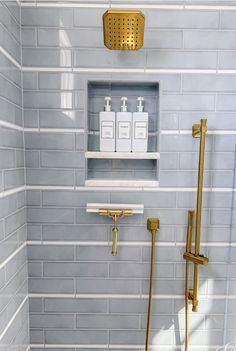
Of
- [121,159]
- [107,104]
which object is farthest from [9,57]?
[121,159]

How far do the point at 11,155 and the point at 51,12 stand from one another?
2.33 ft

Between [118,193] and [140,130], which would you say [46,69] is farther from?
[118,193]

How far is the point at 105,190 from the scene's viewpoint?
140 cm

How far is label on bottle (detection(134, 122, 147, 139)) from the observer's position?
1353 millimetres

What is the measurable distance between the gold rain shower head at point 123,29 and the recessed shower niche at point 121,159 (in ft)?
0.68

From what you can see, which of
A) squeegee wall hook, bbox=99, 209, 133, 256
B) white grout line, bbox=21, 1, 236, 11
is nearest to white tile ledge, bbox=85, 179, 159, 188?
squeegee wall hook, bbox=99, 209, 133, 256

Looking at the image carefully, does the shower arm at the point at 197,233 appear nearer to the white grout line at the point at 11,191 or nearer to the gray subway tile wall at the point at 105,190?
the gray subway tile wall at the point at 105,190

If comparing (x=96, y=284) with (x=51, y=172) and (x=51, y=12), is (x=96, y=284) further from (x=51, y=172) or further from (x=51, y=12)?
(x=51, y=12)

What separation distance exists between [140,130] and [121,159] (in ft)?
0.62

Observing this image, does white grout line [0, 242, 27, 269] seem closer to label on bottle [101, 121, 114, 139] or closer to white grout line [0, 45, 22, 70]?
label on bottle [101, 121, 114, 139]

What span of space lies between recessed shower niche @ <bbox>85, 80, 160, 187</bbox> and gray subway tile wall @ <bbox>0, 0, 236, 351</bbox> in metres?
0.01

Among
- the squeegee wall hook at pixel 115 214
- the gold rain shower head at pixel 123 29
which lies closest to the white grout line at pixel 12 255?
the squeegee wall hook at pixel 115 214

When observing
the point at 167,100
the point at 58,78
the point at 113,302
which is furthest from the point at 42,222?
the point at 167,100

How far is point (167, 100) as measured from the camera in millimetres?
1355
